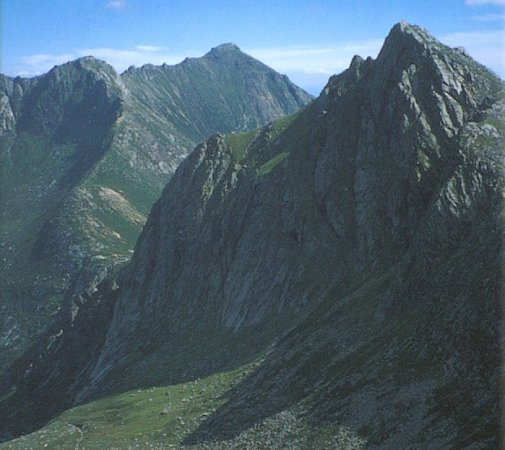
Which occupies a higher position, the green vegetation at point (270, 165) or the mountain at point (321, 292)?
the green vegetation at point (270, 165)

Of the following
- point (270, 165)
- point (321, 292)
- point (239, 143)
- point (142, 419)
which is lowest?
point (142, 419)

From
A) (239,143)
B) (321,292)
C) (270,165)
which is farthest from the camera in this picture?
(239,143)

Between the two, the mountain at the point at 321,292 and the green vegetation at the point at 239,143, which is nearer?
the mountain at the point at 321,292

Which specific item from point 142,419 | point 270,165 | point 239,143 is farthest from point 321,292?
point 239,143

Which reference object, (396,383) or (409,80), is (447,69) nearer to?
(409,80)

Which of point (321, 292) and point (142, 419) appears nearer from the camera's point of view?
point (142, 419)

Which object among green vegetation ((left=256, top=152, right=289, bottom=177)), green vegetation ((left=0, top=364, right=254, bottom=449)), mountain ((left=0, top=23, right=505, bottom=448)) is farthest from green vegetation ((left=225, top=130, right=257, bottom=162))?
green vegetation ((left=0, top=364, right=254, bottom=449))

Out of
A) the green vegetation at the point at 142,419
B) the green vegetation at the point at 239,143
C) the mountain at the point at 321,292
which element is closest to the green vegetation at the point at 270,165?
the mountain at the point at 321,292

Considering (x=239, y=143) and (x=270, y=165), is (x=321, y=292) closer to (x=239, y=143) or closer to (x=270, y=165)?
(x=270, y=165)

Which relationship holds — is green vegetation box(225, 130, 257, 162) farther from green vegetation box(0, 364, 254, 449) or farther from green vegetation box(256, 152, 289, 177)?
green vegetation box(0, 364, 254, 449)

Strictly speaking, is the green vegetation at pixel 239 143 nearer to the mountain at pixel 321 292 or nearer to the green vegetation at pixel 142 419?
the mountain at pixel 321 292
